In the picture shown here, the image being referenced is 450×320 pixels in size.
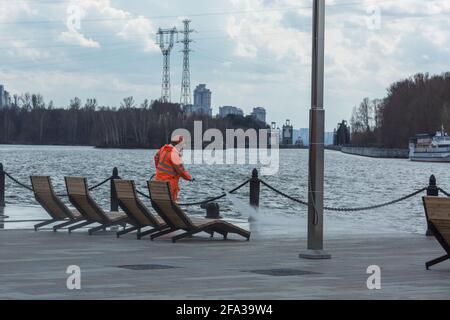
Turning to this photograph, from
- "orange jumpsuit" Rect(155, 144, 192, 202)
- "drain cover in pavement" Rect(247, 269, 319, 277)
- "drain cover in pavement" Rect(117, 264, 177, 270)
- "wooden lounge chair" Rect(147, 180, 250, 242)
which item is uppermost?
"orange jumpsuit" Rect(155, 144, 192, 202)

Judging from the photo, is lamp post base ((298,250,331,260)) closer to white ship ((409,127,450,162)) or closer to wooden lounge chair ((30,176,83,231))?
wooden lounge chair ((30,176,83,231))

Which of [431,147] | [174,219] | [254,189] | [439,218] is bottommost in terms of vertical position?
[174,219]

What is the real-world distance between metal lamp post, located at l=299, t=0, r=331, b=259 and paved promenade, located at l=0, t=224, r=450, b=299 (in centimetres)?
73

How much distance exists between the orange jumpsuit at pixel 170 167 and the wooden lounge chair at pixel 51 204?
2119 mm

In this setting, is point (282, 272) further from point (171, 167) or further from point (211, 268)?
point (171, 167)

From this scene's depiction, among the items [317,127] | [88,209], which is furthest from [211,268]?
[88,209]

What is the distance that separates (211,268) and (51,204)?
8138mm

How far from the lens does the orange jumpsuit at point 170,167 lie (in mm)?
20897

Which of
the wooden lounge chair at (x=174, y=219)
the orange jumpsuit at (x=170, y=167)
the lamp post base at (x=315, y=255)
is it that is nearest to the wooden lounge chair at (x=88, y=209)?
the orange jumpsuit at (x=170, y=167)

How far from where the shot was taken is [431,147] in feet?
585

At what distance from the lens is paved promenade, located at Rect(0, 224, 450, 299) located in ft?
40.4

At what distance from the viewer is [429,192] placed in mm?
22609

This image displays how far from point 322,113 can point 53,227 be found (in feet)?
24.0

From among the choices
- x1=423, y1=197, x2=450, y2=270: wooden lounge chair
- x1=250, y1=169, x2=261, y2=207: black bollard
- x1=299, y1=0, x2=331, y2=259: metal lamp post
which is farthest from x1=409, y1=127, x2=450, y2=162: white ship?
x1=423, y1=197, x2=450, y2=270: wooden lounge chair
